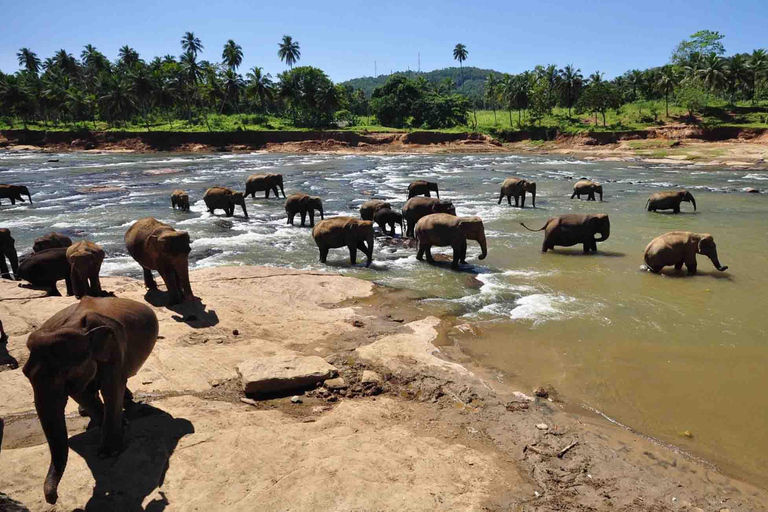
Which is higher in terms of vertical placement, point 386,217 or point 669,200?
point 386,217

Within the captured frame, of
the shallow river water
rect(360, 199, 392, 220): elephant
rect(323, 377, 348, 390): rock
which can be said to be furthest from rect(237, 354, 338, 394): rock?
rect(360, 199, 392, 220): elephant

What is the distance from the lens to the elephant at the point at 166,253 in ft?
29.4

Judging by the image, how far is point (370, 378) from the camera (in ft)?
23.2

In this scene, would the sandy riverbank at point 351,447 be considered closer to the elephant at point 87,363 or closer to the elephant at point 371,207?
the elephant at point 87,363

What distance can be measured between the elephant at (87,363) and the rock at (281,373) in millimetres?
1390

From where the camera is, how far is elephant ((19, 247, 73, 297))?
34.0 feet

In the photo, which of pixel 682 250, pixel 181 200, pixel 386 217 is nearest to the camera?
pixel 682 250

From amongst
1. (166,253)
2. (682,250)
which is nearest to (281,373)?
(166,253)

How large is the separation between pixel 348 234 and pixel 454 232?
115 inches

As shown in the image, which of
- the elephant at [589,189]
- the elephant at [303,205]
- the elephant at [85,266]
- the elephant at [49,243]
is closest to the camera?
the elephant at [85,266]

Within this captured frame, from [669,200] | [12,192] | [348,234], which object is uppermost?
[12,192]

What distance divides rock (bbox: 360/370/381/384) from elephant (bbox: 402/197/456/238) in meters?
10.6

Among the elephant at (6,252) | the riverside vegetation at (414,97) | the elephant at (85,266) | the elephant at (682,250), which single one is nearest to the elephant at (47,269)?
the elephant at (85,266)

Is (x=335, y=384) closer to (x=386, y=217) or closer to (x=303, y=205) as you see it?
(x=386, y=217)
